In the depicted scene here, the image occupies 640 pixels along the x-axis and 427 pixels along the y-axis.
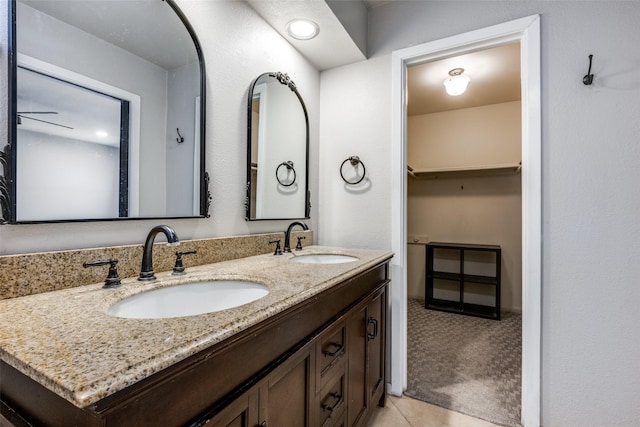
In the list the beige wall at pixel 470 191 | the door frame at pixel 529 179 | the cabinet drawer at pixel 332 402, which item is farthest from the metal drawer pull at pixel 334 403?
the beige wall at pixel 470 191

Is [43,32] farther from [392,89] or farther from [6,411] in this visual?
[392,89]

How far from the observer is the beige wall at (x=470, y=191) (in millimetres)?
3402

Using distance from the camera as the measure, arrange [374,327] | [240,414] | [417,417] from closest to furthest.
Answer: [240,414]
[374,327]
[417,417]

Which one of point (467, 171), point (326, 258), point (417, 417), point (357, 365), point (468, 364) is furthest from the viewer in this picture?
point (467, 171)

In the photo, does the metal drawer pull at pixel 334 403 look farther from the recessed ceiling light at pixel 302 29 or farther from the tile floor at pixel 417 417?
the recessed ceiling light at pixel 302 29

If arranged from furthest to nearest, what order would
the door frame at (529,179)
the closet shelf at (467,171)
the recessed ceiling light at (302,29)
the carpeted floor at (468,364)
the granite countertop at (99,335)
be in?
the closet shelf at (467,171) → the carpeted floor at (468,364) → the recessed ceiling light at (302,29) → the door frame at (529,179) → the granite countertop at (99,335)

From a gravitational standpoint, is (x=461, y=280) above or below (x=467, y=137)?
below

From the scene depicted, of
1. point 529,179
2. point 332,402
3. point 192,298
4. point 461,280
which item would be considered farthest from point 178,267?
point 461,280

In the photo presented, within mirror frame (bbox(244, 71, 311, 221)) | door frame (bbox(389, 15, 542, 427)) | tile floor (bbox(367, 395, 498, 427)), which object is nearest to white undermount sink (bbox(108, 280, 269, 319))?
mirror frame (bbox(244, 71, 311, 221))

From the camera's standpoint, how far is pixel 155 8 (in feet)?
3.67

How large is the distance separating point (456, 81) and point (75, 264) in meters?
2.92

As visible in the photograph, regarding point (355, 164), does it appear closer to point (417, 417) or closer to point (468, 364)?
point (417, 417)

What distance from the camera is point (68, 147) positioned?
0.88 metres
